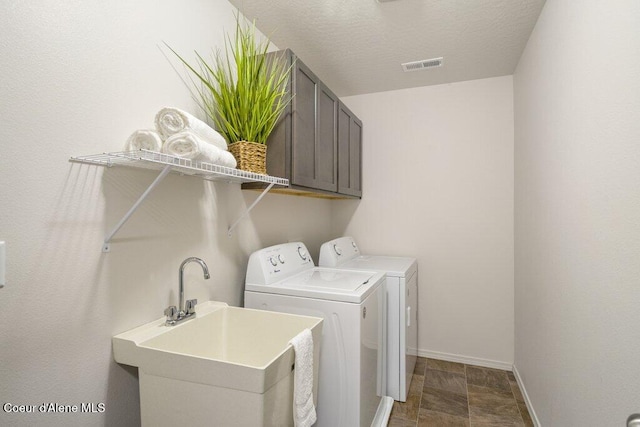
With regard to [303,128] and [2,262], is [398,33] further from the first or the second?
[2,262]

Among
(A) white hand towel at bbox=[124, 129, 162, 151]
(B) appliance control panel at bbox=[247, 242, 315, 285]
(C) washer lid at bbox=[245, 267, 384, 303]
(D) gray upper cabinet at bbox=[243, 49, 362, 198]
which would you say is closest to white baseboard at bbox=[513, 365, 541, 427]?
(C) washer lid at bbox=[245, 267, 384, 303]

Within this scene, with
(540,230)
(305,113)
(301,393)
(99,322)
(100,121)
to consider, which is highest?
(305,113)

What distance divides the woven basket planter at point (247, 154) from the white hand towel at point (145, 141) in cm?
42

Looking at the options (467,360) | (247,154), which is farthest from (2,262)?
(467,360)

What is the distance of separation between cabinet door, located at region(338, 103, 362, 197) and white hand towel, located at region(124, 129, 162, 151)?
1.52 meters

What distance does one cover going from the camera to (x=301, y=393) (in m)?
1.10

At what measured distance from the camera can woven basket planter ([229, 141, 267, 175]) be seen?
1.47 meters

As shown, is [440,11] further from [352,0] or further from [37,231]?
[37,231]

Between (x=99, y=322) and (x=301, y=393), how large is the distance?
2.35 feet

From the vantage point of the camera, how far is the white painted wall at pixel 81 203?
880 millimetres

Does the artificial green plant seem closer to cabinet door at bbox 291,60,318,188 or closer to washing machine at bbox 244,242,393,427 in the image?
cabinet door at bbox 291,60,318,188

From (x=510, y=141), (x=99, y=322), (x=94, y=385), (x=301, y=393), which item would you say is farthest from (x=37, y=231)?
(x=510, y=141)

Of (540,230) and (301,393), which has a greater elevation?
(540,230)

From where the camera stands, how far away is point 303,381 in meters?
1.11
